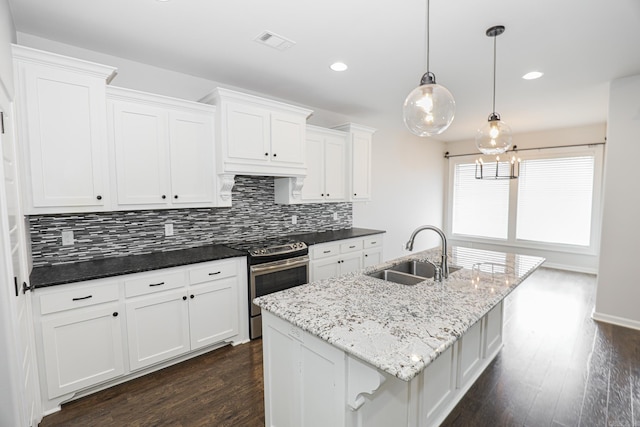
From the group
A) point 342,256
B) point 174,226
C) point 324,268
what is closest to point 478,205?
point 342,256

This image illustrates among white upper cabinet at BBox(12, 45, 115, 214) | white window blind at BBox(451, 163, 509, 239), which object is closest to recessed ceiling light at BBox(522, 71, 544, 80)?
white window blind at BBox(451, 163, 509, 239)

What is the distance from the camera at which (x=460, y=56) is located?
260 centimetres

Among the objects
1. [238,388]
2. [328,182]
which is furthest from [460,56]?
[238,388]

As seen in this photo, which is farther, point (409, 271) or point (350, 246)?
point (350, 246)

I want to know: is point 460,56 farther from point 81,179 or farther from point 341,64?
point 81,179

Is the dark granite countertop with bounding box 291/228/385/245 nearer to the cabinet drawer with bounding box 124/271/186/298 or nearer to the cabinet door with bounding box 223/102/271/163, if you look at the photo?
the cabinet door with bounding box 223/102/271/163

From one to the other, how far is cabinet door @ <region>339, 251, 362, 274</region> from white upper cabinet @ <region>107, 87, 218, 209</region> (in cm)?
176

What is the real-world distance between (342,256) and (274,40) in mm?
2476

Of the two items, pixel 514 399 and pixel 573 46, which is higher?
pixel 573 46

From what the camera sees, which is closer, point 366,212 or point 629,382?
point 629,382

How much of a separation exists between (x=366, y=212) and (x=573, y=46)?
10.4 ft

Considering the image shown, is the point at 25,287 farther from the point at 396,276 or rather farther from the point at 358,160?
the point at 358,160

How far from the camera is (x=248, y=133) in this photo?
298cm

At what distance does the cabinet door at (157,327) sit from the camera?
2.29 meters
